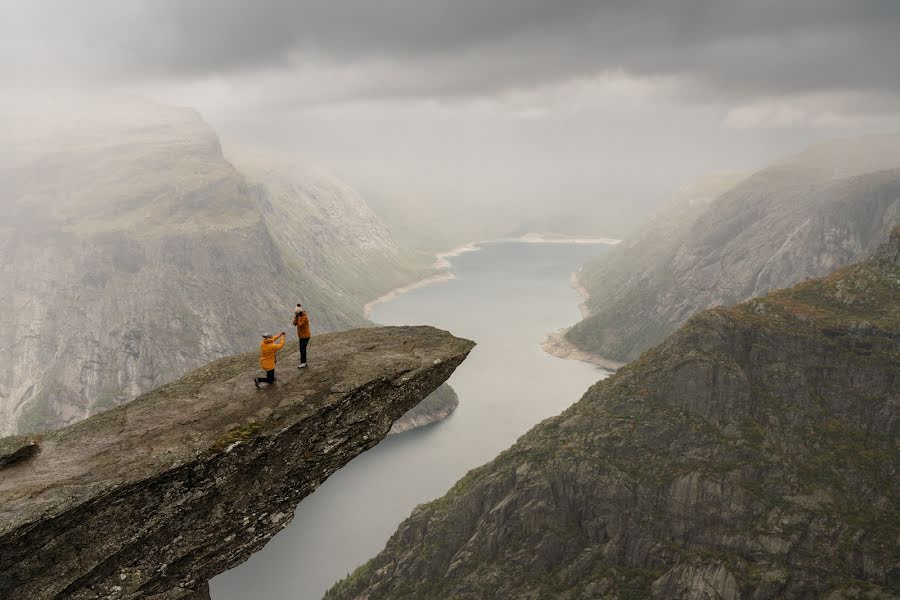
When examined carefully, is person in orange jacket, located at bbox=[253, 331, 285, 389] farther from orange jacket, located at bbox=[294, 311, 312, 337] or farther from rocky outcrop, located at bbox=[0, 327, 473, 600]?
orange jacket, located at bbox=[294, 311, 312, 337]

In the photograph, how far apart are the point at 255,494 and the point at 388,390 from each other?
8249 millimetres

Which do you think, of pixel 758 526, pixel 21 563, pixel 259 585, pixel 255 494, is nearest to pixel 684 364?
pixel 758 526

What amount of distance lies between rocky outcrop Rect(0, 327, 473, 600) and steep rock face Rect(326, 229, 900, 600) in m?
83.0

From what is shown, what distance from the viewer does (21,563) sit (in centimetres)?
2303

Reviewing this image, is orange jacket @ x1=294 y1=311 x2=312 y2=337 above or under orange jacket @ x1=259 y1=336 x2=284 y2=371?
above

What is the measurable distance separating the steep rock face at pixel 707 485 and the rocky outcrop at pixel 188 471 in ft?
272

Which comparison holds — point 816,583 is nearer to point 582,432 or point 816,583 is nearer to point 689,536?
point 689,536

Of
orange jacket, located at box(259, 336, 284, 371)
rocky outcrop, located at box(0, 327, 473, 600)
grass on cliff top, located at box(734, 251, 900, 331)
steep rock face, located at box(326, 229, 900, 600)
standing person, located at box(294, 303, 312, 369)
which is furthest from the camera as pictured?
grass on cliff top, located at box(734, 251, 900, 331)

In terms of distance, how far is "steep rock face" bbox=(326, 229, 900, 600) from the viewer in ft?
320

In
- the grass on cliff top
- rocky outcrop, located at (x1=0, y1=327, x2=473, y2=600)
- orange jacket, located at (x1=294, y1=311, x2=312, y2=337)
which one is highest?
orange jacket, located at (x1=294, y1=311, x2=312, y2=337)

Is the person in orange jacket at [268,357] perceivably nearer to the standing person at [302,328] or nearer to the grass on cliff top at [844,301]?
the standing person at [302,328]

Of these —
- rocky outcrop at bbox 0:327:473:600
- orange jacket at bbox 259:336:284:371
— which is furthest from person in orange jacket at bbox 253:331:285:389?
rocky outcrop at bbox 0:327:473:600

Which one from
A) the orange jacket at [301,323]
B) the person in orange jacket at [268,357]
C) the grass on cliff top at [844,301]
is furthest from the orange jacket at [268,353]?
the grass on cliff top at [844,301]

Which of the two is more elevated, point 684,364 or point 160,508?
point 160,508
